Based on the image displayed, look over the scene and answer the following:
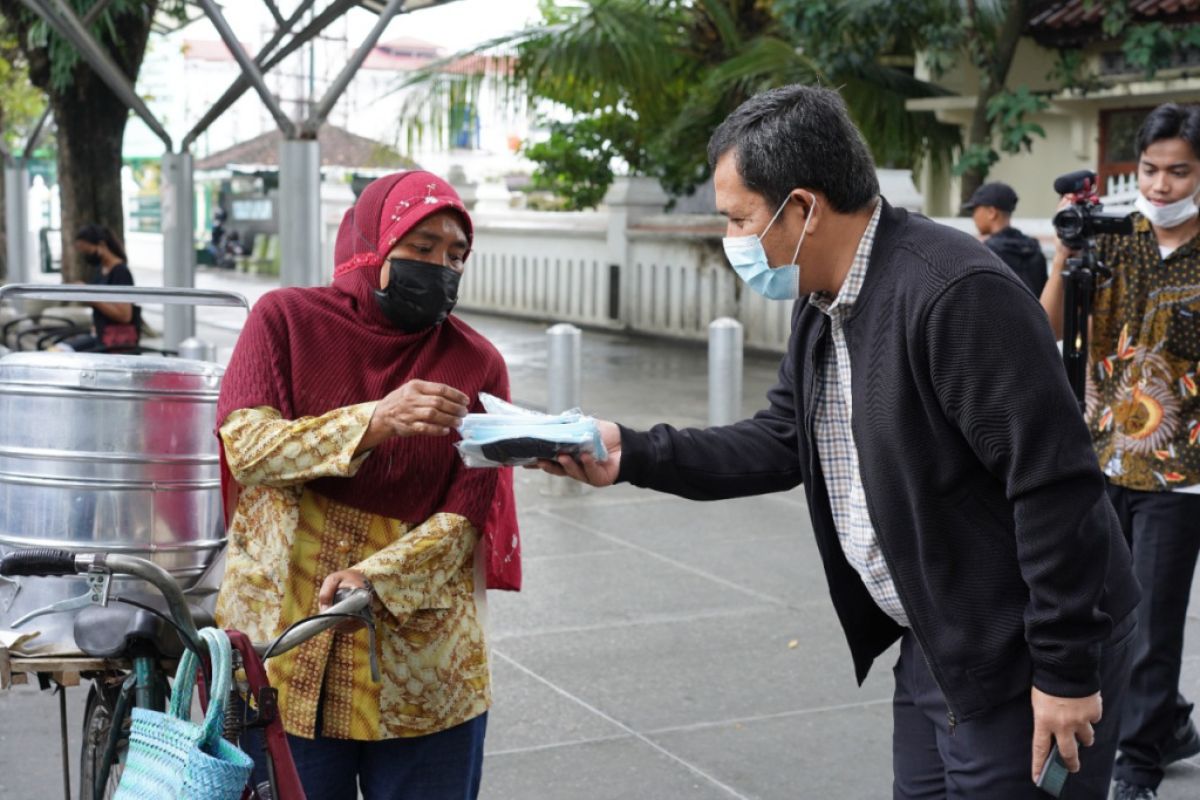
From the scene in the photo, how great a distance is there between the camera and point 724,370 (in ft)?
33.9

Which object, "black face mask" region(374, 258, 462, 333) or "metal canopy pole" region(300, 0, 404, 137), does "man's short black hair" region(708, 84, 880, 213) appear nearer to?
"black face mask" region(374, 258, 462, 333)

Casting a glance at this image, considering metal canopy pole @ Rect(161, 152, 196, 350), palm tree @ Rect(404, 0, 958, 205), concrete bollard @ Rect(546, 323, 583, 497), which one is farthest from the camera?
palm tree @ Rect(404, 0, 958, 205)

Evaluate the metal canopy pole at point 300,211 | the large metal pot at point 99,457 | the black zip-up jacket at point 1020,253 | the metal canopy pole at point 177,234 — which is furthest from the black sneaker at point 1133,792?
the metal canopy pole at point 177,234

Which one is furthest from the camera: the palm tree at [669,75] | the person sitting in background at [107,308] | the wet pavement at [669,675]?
the palm tree at [669,75]

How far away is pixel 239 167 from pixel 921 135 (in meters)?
34.1

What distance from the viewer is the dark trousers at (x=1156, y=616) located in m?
4.48

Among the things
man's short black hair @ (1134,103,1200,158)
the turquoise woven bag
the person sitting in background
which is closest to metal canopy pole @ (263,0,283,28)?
the person sitting in background

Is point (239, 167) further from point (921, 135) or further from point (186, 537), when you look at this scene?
point (186, 537)

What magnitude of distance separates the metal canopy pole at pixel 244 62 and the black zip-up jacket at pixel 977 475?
289 inches

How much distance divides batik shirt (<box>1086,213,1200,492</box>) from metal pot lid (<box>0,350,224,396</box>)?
8.25ft

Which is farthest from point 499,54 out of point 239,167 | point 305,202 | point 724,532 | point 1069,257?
point 239,167

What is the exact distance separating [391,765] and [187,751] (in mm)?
728

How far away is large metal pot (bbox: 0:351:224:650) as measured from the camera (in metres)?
3.23

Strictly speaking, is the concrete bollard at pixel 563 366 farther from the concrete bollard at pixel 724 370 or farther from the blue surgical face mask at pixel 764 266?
the blue surgical face mask at pixel 764 266
